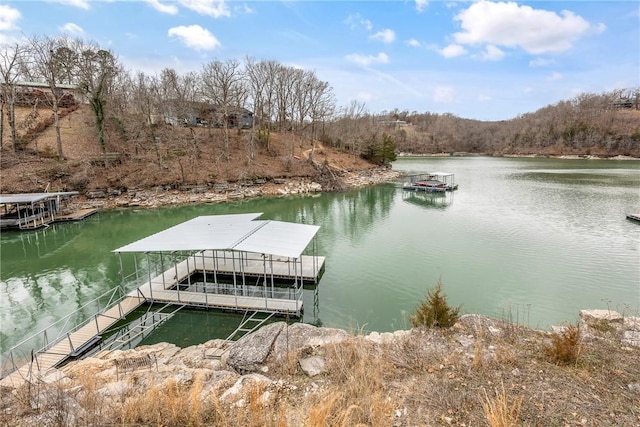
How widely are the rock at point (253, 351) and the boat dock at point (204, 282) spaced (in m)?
3.39

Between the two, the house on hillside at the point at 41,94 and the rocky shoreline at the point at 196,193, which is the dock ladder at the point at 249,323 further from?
the house on hillside at the point at 41,94

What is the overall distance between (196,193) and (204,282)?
2311 centimetres

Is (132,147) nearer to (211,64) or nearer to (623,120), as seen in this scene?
(211,64)

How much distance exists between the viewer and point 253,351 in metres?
7.48

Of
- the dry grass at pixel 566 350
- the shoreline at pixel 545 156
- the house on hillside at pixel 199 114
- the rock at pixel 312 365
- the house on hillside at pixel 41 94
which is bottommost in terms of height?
the rock at pixel 312 365

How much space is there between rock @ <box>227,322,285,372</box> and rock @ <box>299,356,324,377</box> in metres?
0.94

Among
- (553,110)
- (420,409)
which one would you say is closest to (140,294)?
(420,409)

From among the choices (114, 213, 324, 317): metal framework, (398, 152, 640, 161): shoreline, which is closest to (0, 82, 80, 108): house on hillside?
(114, 213, 324, 317): metal framework

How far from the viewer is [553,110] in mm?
Answer: 121062

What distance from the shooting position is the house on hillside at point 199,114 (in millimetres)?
38938

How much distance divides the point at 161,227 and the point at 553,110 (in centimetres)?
13995

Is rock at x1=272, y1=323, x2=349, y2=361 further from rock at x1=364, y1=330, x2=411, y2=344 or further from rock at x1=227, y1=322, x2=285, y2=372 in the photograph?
rock at x1=364, y1=330, x2=411, y2=344

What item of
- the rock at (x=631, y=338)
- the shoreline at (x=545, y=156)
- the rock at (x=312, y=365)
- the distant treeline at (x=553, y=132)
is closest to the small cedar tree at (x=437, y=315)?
the rock at (x=312, y=365)

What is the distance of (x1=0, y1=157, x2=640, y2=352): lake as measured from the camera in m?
11.9
